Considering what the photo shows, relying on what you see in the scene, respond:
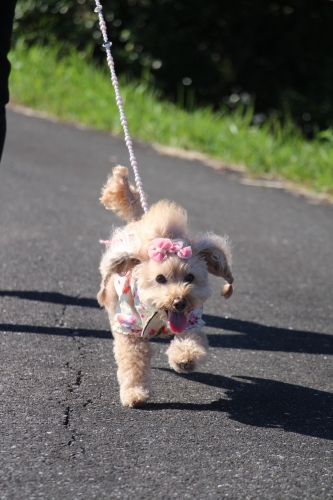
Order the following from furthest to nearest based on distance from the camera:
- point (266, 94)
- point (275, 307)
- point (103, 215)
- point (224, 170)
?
point (266, 94) < point (224, 170) < point (103, 215) < point (275, 307)

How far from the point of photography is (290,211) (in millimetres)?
6824

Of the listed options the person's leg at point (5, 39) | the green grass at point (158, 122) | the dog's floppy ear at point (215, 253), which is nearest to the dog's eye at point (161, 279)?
the dog's floppy ear at point (215, 253)

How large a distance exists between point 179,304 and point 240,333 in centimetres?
126

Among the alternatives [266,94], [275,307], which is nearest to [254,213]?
[275,307]

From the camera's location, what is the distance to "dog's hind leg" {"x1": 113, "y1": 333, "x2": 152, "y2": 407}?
3131 millimetres

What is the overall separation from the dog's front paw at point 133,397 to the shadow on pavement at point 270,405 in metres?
0.05

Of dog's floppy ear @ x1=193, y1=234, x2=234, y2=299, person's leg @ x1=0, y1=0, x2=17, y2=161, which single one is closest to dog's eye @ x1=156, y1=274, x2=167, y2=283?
dog's floppy ear @ x1=193, y1=234, x2=234, y2=299

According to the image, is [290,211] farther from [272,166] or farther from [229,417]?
[229,417]

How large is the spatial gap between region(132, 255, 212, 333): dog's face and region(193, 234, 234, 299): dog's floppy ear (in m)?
0.12

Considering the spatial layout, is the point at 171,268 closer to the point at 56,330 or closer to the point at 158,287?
the point at 158,287

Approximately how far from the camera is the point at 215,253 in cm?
320

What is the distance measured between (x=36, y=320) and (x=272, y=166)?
4727 millimetres

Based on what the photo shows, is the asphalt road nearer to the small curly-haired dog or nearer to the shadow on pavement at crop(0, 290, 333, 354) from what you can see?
the shadow on pavement at crop(0, 290, 333, 354)

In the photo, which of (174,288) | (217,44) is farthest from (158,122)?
(174,288)
